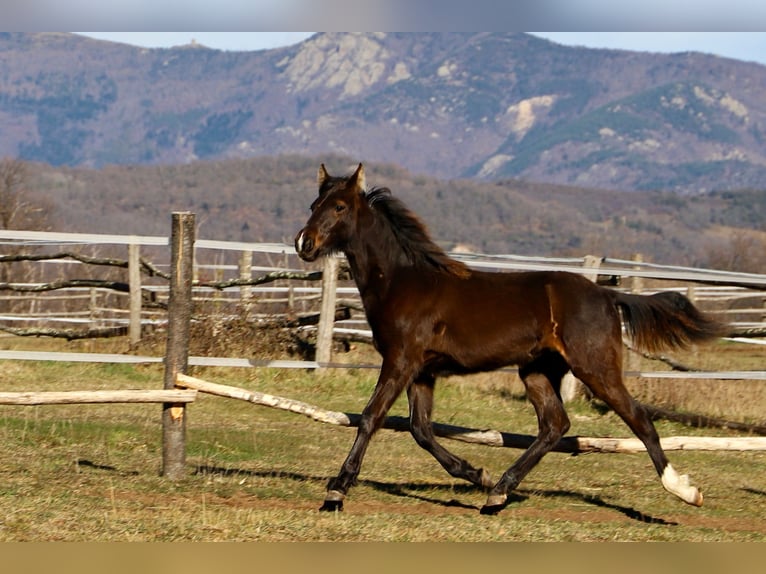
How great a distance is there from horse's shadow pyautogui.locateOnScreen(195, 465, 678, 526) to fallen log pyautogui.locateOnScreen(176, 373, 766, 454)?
0.41m

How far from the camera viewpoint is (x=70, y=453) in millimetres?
9414

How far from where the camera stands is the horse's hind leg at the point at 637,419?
754 centimetres

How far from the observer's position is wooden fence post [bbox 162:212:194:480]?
8445 millimetres

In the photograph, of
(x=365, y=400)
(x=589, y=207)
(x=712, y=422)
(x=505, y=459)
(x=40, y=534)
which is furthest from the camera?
(x=589, y=207)

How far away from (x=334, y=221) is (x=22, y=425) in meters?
4.03

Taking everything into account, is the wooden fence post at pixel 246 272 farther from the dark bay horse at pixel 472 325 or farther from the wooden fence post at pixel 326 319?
the dark bay horse at pixel 472 325

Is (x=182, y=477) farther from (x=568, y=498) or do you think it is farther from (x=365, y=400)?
(x=365, y=400)

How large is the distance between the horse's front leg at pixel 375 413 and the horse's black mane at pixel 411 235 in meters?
0.75

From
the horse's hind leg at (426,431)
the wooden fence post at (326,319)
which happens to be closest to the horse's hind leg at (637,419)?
the horse's hind leg at (426,431)

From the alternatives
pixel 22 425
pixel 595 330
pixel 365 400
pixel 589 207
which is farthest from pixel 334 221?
pixel 589 207

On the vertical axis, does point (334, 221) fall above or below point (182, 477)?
above

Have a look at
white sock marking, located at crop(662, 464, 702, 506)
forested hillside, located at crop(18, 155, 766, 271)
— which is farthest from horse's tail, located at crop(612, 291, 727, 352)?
forested hillside, located at crop(18, 155, 766, 271)

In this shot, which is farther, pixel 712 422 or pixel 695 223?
pixel 695 223

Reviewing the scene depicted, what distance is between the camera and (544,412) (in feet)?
26.6
